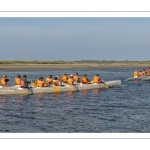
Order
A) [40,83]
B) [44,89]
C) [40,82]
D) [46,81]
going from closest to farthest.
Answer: [40,82] < [40,83] < [44,89] < [46,81]

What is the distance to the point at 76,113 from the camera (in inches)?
858

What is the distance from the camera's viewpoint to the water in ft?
58.1

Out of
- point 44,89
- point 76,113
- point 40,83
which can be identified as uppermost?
point 40,83

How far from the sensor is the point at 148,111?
73.8 ft

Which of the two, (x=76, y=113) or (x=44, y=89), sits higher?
(x=44, y=89)

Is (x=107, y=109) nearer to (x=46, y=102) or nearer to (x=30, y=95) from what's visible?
(x=46, y=102)

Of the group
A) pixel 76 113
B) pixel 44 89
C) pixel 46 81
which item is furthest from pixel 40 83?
pixel 76 113

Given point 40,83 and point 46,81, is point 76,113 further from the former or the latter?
point 46,81

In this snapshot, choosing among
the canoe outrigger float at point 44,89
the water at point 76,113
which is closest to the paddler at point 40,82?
the canoe outrigger float at point 44,89

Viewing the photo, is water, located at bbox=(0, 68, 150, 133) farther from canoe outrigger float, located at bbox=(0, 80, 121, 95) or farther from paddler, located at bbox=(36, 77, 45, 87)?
paddler, located at bbox=(36, 77, 45, 87)

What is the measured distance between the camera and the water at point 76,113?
17703 millimetres
